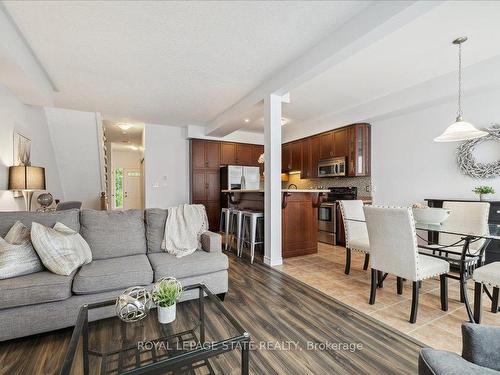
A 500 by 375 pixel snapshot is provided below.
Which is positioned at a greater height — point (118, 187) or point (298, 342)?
point (118, 187)

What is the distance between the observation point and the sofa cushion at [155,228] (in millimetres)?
2531

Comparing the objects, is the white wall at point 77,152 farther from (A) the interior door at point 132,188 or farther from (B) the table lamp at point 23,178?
(A) the interior door at point 132,188

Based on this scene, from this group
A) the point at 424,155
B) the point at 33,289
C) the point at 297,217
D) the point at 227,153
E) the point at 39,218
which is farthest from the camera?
the point at 227,153

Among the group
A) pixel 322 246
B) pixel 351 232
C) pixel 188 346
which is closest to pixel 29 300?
pixel 188 346

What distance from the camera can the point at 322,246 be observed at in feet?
15.2

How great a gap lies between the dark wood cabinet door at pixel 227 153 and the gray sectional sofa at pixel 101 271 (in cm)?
396

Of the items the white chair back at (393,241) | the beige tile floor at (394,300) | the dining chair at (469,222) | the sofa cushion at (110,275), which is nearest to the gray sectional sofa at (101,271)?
the sofa cushion at (110,275)

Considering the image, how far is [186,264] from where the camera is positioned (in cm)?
219

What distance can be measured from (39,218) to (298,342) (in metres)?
2.41

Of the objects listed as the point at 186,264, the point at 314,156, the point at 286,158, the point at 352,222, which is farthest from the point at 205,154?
the point at 186,264

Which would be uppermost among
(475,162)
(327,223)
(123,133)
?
(123,133)

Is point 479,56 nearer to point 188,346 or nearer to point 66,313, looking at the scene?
point 188,346

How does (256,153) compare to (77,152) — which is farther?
(256,153)

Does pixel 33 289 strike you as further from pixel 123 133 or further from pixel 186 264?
pixel 123 133
